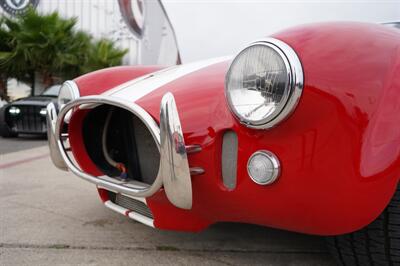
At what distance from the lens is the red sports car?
3.63 ft

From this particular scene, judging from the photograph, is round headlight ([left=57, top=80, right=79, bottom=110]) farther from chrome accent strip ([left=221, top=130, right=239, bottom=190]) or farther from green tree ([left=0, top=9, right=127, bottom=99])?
green tree ([left=0, top=9, right=127, bottom=99])

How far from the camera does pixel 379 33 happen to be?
122 cm

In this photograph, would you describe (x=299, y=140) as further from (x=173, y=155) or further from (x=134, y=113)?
(x=134, y=113)

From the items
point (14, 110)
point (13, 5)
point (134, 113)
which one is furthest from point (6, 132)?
point (13, 5)

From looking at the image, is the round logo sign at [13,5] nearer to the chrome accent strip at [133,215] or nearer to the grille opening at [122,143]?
the grille opening at [122,143]

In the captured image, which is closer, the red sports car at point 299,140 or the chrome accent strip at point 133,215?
the red sports car at point 299,140

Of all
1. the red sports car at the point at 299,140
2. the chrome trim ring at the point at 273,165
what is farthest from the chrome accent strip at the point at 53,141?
the chrome trim ring at the point at 273,165

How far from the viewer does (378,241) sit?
1.23 meters

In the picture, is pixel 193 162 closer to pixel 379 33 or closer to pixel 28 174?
pixel 379 33

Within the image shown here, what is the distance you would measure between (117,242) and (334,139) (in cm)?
115

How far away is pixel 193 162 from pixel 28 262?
2.70 ft

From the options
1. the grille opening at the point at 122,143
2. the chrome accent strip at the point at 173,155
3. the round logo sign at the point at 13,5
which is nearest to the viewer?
the chrome accent strip at the point at 173,155

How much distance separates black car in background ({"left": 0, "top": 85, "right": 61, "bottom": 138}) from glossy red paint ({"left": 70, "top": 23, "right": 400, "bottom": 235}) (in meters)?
5.33

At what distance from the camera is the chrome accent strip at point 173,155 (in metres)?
1.27
